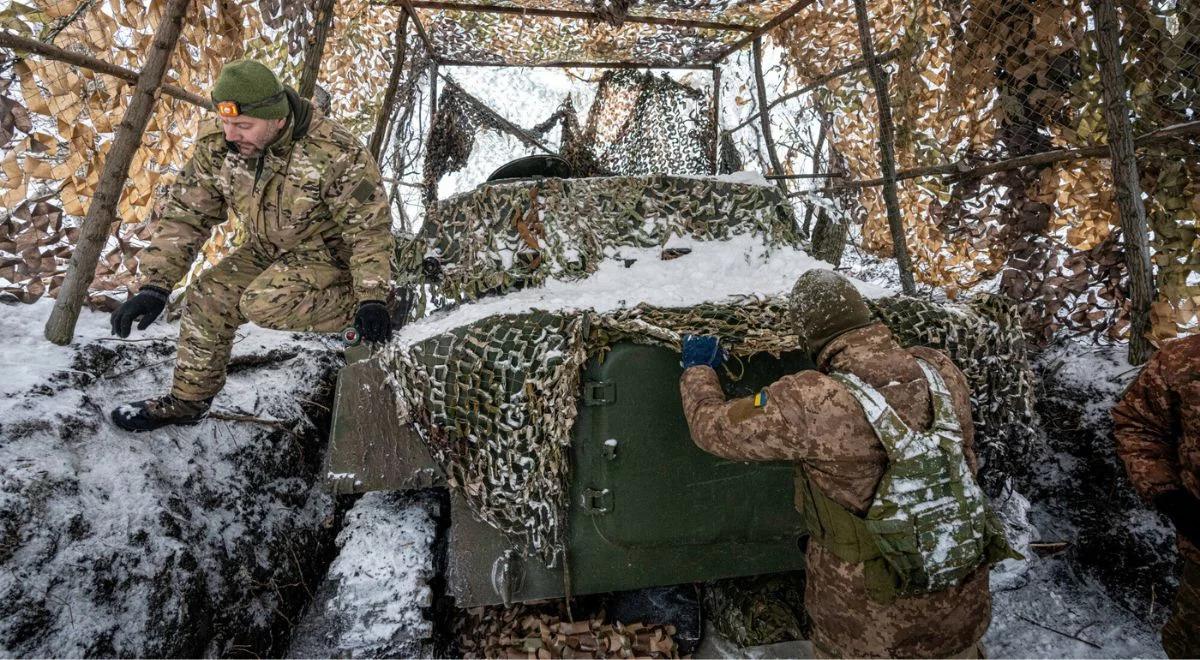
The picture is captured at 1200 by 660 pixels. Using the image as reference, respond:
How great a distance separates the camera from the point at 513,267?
2715mm

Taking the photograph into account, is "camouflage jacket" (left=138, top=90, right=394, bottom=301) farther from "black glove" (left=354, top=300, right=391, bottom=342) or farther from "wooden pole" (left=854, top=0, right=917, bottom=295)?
"wooden pole" (left=854, top=0, right=917, bottom=295)

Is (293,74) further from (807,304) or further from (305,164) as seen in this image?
(807,304)

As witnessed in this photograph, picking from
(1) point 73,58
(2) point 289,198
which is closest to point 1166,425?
(2) point 289,198

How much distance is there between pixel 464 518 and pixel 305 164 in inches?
55.1

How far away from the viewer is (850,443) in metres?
1.69

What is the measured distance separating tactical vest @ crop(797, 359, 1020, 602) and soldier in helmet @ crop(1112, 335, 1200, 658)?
57cm

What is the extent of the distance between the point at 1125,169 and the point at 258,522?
3.83 meters

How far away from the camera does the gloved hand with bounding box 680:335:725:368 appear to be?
1992 millimetres

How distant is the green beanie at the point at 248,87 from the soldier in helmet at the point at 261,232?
0.04 m

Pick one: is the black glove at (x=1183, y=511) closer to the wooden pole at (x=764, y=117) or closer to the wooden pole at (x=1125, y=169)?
the wooden pole at (x=1125, y=169)

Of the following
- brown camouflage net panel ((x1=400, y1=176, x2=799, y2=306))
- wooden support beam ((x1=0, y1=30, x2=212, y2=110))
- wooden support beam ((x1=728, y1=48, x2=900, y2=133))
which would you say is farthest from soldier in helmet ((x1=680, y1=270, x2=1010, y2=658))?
wooden support beam ((x1=728, y1=48, x2=900, y2=133))

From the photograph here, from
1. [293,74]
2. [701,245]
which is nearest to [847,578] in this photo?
[701,245]

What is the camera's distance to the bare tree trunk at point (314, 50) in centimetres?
345

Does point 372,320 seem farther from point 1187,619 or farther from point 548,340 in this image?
point 1187,619
